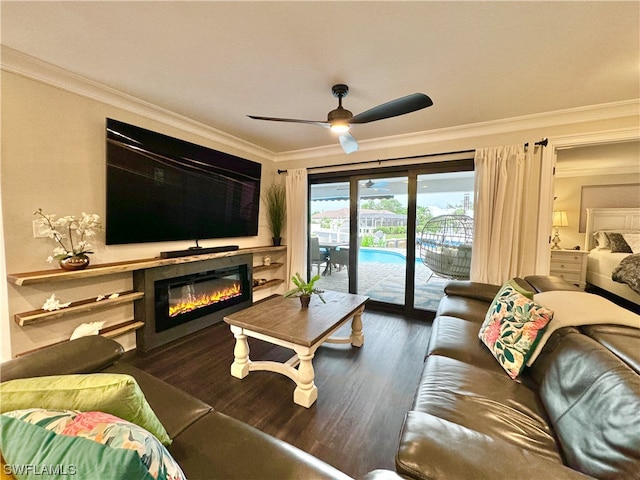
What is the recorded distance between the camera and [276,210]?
429cm

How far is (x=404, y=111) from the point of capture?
1886 mm

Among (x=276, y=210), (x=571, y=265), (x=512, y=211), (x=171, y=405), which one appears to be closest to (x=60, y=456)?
(x=171, y=405)

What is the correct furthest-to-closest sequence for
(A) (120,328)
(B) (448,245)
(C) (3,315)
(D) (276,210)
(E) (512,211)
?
1. (D) (276,210)
2. (B) (448,245)
3. (E) (512,211)
4. (A) (120,328)
5. (C) (3,315)

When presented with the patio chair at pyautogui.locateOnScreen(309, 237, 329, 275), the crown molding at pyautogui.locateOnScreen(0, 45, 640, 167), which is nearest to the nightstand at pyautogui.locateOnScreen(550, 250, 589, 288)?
the crown molding at pyautogui.locateOnScreen(0, 45, 640, 167)

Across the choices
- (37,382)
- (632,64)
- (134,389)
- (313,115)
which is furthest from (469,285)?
(37,382)

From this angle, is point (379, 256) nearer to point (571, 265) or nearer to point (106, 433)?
point (571, 265)

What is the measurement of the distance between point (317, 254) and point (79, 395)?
3812 mm

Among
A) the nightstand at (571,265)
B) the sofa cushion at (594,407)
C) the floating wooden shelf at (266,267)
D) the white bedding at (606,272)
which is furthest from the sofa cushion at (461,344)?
the nightstand at (571,265)

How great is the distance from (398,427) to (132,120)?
3.43 metres

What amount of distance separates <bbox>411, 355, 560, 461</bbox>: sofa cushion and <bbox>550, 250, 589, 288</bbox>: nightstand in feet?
14.9

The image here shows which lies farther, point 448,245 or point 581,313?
point 448,245

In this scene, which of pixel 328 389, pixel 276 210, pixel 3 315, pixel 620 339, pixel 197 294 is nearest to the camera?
pixel 620 339

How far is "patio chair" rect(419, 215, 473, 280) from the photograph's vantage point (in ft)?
11.0

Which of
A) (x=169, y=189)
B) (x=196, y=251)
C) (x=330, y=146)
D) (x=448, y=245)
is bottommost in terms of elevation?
(x=196, y=251)
